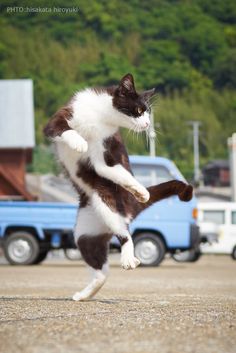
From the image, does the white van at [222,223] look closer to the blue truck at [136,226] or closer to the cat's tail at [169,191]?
the blue truck at [136,226]

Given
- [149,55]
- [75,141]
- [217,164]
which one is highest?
[149,55]

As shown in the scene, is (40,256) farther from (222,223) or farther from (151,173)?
(222,223)

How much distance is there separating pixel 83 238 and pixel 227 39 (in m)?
147

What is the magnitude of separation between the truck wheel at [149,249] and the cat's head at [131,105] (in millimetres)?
11706

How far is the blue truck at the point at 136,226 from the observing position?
19.1 m

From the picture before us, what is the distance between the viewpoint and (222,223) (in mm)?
26031

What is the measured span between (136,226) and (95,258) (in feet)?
37.8

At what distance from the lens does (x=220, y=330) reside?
5.11 meters

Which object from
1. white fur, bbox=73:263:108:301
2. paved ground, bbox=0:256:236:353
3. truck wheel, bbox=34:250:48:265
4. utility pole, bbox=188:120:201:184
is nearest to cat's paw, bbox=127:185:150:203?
white fur, bbox=73:263:108:301

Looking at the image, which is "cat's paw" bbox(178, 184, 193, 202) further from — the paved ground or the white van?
the white van

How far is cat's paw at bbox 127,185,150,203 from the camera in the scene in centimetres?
726

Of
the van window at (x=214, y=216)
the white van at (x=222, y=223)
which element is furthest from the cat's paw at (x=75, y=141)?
the van window at (x=214, y=216)

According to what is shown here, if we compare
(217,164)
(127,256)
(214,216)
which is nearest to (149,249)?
(214,216)

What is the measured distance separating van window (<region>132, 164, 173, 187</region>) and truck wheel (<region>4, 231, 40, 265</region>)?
7.92ft
